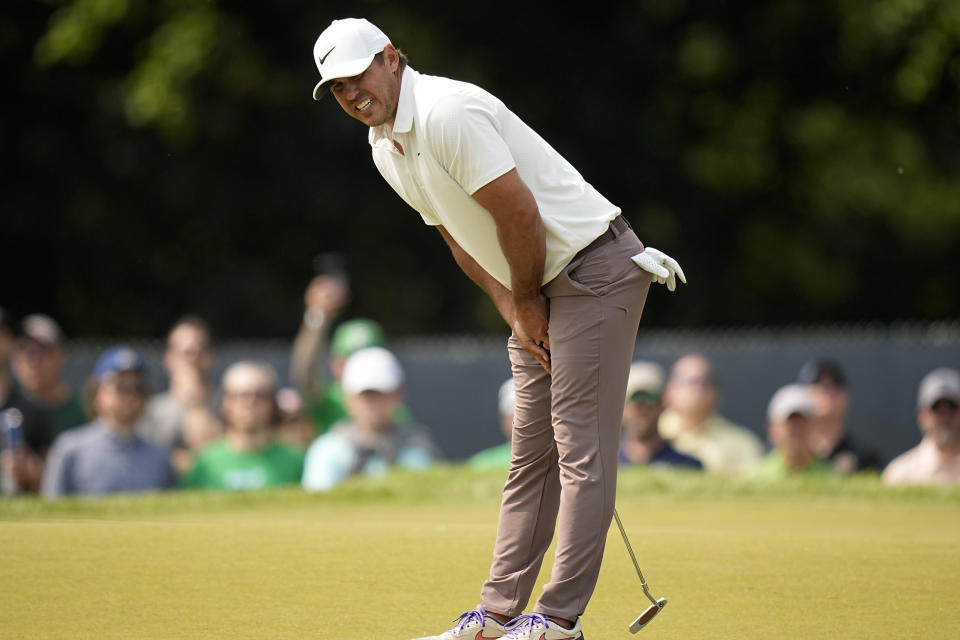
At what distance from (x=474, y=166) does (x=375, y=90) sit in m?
0.41

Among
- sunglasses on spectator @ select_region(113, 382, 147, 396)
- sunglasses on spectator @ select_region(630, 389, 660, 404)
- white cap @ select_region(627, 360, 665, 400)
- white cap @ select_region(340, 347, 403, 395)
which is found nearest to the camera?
sunglasses on spectator @ select_region(113, 382, 147, 396)

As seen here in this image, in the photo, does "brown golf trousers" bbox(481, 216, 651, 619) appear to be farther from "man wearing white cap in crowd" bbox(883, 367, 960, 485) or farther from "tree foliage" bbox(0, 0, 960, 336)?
"tree foliage" bbox(0, 0, 960, 336)

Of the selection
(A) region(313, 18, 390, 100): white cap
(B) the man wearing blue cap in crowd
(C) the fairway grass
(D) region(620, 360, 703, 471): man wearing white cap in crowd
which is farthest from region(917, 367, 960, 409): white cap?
(A) region(313, 18, 390, 100): white cap

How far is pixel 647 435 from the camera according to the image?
946 cm

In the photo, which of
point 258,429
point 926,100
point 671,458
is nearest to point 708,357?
point 926,100

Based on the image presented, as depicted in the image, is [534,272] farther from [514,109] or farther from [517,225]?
[514,109]

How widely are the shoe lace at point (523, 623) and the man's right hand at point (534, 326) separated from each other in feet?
2.44

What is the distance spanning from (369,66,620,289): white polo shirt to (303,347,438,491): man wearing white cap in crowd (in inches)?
204

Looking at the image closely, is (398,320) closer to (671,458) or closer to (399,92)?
(671,458)

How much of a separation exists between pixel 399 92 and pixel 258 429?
5676 mm

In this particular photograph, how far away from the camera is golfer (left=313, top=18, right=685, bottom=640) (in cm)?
415

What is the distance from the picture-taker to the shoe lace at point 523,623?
4219 mm

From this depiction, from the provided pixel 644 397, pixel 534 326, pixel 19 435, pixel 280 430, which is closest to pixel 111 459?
pixel 19 435

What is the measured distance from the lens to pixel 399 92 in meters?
4.27
